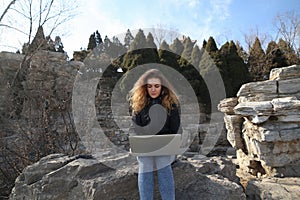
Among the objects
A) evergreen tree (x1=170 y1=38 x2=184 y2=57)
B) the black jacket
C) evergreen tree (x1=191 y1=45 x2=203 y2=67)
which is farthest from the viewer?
evergreen tree (x1=170 y1=38 x2=184 y2=57)

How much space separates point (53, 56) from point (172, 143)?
5462 millimetres

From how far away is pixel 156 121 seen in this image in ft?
5.41

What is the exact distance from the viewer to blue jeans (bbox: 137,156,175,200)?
1586 mm

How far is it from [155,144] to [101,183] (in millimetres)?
576

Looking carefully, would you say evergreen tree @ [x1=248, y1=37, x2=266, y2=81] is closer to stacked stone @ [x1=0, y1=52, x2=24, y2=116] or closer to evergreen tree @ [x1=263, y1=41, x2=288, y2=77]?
evergreen tree @ [x1=263, y1=41, x2=288, y2=77]

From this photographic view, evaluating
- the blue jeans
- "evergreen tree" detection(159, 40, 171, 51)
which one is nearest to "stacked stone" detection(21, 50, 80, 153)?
the blue jeans

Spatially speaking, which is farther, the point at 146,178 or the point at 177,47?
the point at 177,47

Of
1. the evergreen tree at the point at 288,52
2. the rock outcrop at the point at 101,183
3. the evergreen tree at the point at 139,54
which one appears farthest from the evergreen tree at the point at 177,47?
the rock outcrop at the point at 101,183

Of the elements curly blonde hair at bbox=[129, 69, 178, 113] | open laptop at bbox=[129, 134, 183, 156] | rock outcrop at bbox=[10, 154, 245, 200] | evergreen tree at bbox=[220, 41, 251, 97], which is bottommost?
rock outcrop at bbox=[10, 154, 245, 200]

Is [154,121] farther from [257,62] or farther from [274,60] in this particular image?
[274,60]

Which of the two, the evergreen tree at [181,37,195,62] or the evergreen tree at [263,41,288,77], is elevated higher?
the evergreen tree at [181,37,195,62]

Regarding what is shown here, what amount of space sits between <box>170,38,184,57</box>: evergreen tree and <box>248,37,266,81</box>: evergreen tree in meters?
3.65

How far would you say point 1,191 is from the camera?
3248 millimetres

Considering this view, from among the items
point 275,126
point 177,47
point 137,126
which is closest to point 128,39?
point 177,47
